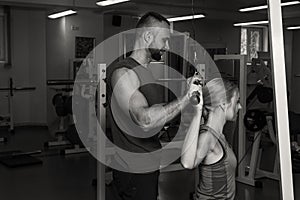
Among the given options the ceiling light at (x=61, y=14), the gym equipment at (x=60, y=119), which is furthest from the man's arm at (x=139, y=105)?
the ceiling light at (x=61, y=14)

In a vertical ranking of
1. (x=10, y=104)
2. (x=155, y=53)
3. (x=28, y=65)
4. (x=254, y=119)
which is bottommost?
(x=254, y=119)

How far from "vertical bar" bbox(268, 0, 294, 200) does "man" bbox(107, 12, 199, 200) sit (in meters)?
0.37

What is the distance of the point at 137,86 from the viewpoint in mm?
1368

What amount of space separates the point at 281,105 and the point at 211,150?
1.06 feet

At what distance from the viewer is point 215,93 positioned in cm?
A: 130

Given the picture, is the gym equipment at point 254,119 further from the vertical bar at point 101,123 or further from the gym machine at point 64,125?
the gym machine at point 64,125

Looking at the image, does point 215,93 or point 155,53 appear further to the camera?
point 155,53

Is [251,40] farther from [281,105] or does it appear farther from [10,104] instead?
[10,104]

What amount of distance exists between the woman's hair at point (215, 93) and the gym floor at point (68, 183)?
1.25 m

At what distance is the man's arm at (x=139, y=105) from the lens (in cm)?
135

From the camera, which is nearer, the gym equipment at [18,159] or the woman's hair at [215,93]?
the woman's hair at [215,93]

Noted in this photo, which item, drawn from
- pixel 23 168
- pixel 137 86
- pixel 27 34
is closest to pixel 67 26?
pixel 27 34

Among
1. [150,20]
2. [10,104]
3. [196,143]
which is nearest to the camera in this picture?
[196,143]

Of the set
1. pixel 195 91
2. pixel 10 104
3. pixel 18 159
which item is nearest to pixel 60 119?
pixel 10 104
